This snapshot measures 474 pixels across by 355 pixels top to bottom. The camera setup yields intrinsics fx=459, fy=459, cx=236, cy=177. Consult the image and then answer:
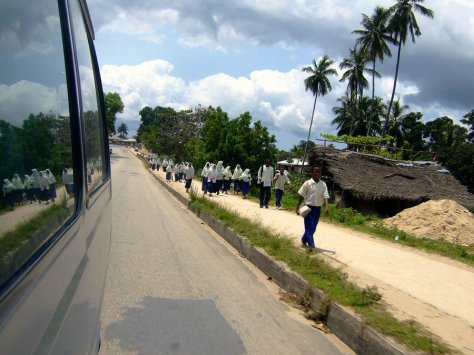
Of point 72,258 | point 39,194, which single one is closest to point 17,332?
point 39,194

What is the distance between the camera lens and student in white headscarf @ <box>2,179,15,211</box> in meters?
1.09

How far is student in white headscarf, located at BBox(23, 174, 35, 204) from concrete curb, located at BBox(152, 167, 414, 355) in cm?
355

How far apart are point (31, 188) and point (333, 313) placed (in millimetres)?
4329

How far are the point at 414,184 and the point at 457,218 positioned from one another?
9249 millimetres

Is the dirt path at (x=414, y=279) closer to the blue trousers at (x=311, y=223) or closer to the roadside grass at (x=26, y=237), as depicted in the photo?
the blue trousers at (x=311, y=223)

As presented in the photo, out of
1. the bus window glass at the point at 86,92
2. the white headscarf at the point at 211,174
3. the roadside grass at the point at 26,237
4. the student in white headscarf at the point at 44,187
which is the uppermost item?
the bus window glass at the point at 86,92

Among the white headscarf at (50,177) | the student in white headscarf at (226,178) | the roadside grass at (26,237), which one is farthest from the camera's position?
the student in white headscarf at (226,178)

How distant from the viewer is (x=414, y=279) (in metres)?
7.48

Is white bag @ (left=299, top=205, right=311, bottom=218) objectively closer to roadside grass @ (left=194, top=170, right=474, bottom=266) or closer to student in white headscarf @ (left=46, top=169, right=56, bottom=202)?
roadside grass @ (left=194, top=170, right=474, bottom=266)

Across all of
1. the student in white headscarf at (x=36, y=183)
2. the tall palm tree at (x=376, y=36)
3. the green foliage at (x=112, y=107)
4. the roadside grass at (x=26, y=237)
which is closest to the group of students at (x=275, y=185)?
the roadside grass at (x=26, y=237)

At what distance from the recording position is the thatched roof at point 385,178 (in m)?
23.9

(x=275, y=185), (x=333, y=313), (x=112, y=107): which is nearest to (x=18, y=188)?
(x=333, y=313)

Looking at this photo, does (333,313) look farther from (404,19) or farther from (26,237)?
(404,19)

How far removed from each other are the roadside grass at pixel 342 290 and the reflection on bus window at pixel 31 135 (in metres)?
3.52
